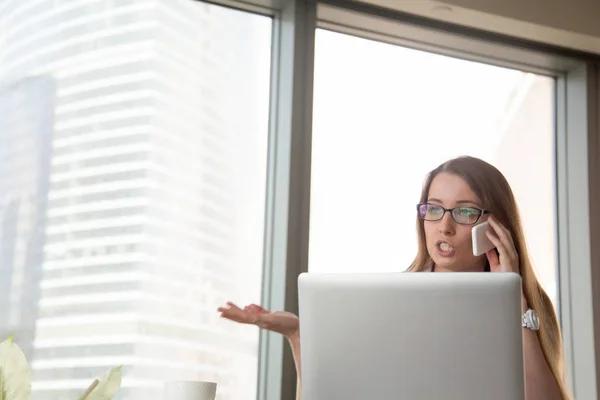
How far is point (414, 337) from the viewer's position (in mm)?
1517

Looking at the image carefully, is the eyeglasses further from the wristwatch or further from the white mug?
the white mug

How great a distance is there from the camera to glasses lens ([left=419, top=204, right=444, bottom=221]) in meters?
2.54

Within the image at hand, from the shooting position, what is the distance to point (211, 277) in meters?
2.72

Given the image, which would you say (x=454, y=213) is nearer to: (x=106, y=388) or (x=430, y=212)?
(x=430, y=212)

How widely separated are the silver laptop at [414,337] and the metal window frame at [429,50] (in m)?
1.15

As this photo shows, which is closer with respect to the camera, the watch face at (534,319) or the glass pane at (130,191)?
the watch face at (534,319)

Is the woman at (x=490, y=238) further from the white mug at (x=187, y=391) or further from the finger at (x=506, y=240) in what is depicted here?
the white mug at (x=187, y=391)

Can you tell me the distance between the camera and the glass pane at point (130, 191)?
2.46 m

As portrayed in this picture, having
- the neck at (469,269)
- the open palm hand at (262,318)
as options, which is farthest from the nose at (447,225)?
the open palm hand at (262,318)

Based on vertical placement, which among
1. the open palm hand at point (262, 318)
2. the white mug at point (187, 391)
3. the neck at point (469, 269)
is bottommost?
the white mug at point (187, 391)

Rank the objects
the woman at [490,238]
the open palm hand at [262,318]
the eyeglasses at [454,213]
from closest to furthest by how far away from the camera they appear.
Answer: the open palm hand at [262,318] → the woman at [490,238] → the eyeglasses at [454,213]

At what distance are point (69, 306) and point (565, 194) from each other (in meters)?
1.94

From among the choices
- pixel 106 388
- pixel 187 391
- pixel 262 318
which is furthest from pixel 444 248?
pixel 106 388

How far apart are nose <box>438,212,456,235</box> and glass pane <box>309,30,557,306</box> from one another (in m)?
0.48
